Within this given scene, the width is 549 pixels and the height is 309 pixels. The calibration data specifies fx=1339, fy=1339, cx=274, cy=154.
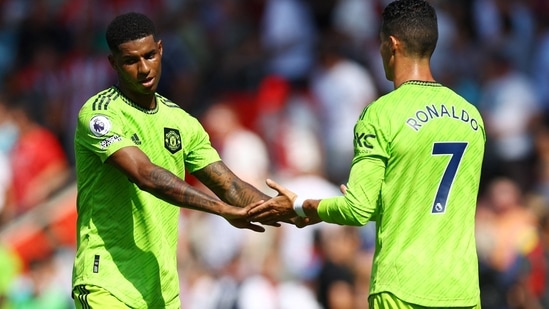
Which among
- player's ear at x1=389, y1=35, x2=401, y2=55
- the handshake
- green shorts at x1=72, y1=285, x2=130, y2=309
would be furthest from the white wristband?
green shorts at x1=72, y1=285, x2=130, y2=309

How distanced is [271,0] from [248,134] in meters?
2.62

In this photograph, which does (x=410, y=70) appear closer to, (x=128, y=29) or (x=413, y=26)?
(x=413, y=26)

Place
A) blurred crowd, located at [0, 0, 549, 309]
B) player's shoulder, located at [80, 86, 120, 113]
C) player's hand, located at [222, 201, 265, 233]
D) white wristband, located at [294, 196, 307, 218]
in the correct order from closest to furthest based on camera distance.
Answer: white wristband, located at [294, 196, 307, 218] < player's shoulder, located at [80, 86, 120, 113] < player's hand, located at [222, 201, 265, 233] < blurred crowd, located at [0, 0, 549, 309]

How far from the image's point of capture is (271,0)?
17750 millimetres

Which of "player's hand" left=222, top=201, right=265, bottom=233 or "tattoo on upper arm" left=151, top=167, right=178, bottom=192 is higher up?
"tattoo on upper arm" left=151, top=167, right=178, bottom=192

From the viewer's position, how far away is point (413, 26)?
7.89 meters

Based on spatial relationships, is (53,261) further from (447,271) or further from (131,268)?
(447,271)

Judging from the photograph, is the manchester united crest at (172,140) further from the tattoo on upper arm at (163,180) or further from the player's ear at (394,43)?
the player's ear at (394,43)

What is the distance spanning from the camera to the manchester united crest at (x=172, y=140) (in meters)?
8.70

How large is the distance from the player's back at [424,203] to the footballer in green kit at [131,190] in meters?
1.34

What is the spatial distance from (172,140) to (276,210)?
2.68 feet

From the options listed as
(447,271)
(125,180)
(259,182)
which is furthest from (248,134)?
(447,271)

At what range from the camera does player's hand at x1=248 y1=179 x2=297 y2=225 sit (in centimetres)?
857

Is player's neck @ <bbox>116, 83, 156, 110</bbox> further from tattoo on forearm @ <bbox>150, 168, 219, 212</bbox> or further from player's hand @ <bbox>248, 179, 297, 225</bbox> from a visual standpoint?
player's hand @ <bbox>248, 179, 297, 225</bbox>
